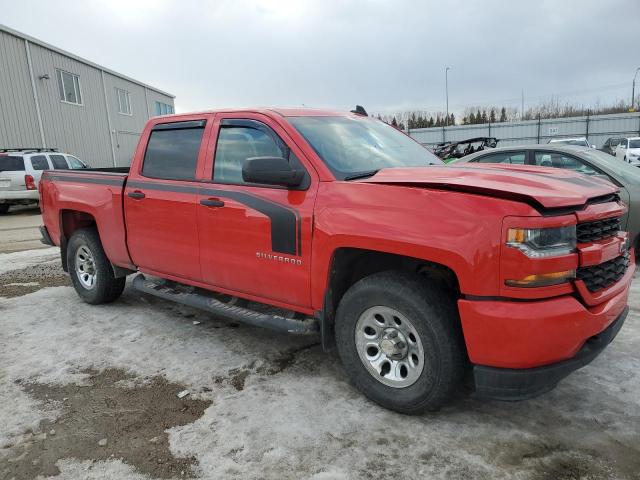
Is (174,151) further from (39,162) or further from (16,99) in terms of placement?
(16,99)

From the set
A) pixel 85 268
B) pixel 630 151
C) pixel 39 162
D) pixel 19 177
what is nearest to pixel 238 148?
pixel 85 268

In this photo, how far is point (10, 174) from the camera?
45.0 ft

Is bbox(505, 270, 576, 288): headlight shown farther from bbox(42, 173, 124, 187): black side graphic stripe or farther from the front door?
bbox(42, 173, 124, 187): black side graphic stripe

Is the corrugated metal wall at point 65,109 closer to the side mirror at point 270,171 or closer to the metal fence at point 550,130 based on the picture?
the side mirror at point 270,171

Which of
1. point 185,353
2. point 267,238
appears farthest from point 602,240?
point 185,353

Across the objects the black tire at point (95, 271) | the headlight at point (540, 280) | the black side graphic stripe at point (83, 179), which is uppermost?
the black side graphic stripe at point (83, 179)

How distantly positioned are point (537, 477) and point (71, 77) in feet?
84.8

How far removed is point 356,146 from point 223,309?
1666mm

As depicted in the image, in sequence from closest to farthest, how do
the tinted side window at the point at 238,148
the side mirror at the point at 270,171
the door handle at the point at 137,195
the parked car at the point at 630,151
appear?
the side mirror at the point at 270,171
the tinted side window at the point at 238,148
the door handle at the point at 137,195
the parked car at the point at 630,151

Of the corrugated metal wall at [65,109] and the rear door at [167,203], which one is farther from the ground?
the corrugated metal wall at [65,109]

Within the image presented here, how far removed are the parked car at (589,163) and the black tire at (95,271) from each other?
4.16m

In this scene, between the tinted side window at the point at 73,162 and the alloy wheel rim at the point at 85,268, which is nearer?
the alloy wheel rim at the point at 85,268

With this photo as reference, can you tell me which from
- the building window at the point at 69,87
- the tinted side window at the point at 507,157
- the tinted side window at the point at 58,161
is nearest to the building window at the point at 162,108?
the building window at the point at 69,87

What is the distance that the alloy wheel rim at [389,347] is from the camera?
9.60 feet
